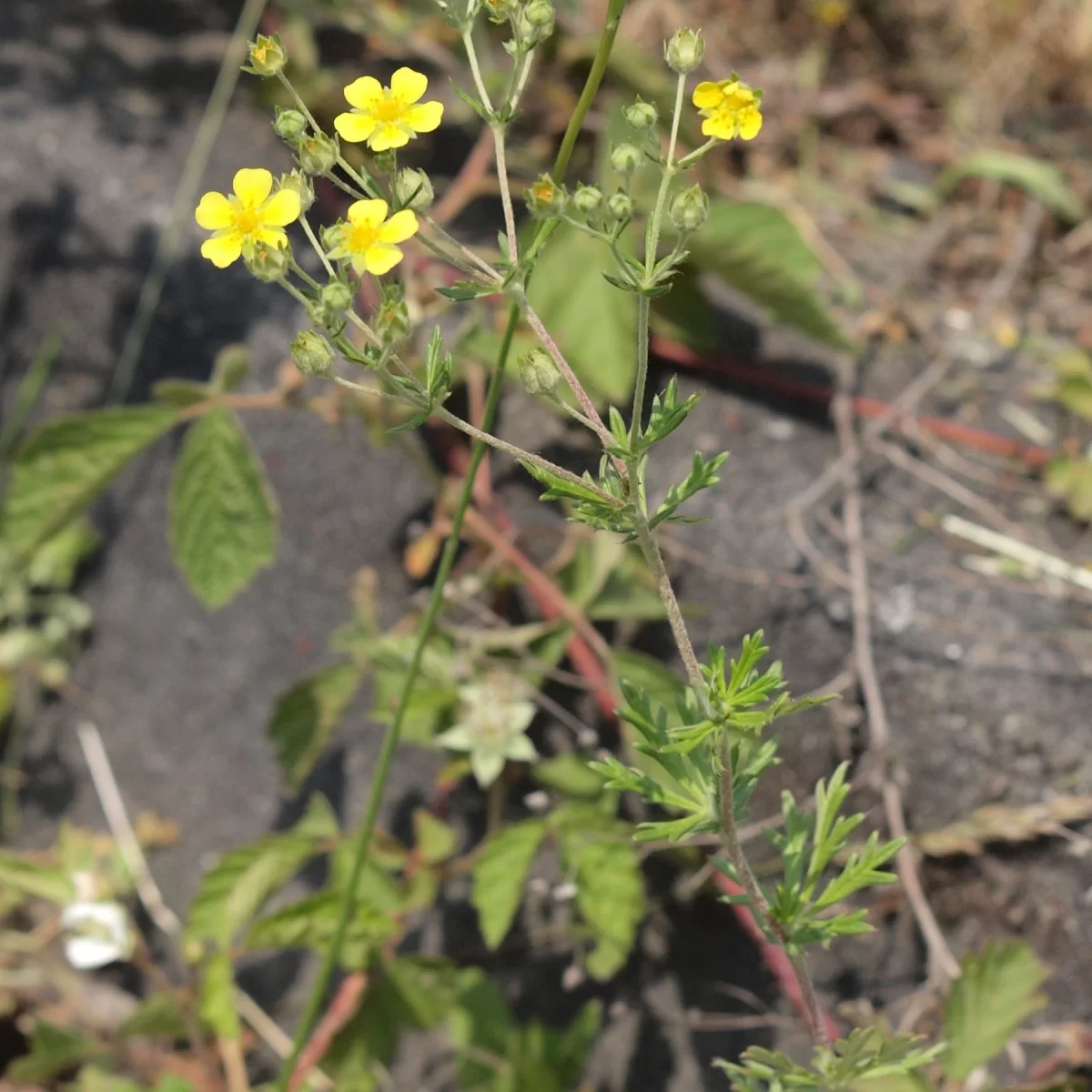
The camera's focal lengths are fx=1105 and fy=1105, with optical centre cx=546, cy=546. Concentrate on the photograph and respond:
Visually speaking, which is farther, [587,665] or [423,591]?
[423,591]

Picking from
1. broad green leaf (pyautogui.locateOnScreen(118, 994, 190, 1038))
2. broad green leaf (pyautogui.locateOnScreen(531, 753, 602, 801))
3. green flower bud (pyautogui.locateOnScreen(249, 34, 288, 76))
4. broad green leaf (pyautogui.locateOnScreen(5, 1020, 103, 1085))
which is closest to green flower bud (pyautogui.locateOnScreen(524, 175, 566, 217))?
green flower bud (pyautogui.locateOnScreen(249, 34, 288, 76))

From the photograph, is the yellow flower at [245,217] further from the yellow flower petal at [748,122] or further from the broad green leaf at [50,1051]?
the broad green leaf at [50,1051]

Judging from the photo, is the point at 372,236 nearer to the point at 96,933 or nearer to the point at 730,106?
the point at 730,106

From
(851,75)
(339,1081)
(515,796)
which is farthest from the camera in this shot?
(851,75)

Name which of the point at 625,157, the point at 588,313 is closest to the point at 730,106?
the point at 625,157

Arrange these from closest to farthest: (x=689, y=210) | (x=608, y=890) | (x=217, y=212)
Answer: (x=689, y=210), (x=217, y=212), (x=608, y=890)

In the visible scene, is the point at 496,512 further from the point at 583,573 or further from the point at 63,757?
the point at 63,757

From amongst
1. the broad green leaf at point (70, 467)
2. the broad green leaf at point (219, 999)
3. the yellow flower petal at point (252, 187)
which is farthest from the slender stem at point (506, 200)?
the broad green leaf at point (219, 999)

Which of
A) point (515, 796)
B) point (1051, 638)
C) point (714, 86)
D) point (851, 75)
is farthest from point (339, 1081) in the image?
point (851, 75)
